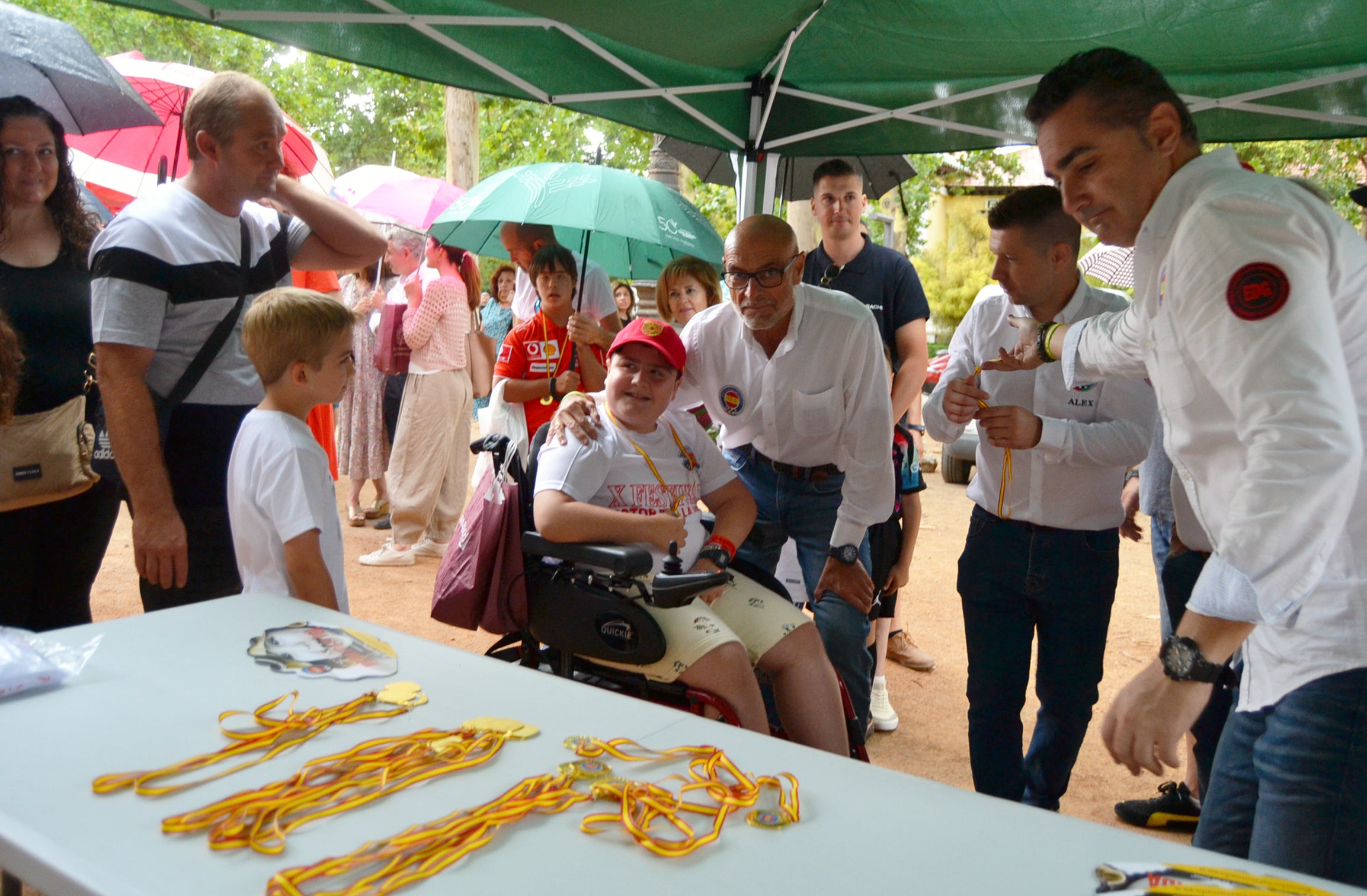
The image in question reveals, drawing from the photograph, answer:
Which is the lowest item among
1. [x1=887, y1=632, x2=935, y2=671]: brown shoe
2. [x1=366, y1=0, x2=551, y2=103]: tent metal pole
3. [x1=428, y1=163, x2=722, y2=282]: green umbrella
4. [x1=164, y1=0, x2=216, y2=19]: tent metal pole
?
[x1=887, y1=632, x2=935, y2=671]: brown shoe

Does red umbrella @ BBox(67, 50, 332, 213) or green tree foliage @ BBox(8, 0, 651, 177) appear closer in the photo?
red umbrella @ BBox(67, 50, 332, 213)

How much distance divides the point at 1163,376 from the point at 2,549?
8.93 feet

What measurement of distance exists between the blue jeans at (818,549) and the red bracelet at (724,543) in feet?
0.81

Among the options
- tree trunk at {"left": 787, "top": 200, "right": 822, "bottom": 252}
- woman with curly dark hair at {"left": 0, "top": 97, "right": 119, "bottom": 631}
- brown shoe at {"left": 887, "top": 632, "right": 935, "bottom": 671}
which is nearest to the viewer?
woman with curly dark hair at {"left": 0, "top": 97, "right": 119, "bottom": 631}

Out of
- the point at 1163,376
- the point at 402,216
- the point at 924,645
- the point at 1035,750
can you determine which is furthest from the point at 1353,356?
the point at 402,216

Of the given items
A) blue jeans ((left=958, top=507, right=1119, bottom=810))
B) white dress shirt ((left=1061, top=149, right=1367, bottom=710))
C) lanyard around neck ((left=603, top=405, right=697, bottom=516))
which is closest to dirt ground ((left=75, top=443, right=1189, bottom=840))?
blue jeans ((left=958, top=507, right=1119, bottom=810))

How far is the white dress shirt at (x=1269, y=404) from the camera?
3.93 feet

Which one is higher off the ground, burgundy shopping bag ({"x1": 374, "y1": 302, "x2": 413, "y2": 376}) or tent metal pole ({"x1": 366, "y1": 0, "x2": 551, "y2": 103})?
tent metal pole ({"x1": 366, "y1": 0, "x2": 551, "y2": 103})

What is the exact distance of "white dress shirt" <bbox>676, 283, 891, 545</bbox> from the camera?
9.68 ft

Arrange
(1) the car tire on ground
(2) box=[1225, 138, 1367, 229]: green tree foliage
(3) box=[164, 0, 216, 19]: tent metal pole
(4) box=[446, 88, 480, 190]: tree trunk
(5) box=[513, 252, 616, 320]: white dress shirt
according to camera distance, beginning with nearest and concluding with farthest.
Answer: (3) box=[164, 0, 216, 19]: tent metal pole, (5) box=[513, 252, 616, 320]: white dress shirt, (1) the car tire on ground, (4) box=[446, 88, 480, 190]: tree trunk, (2) box=[1225, 138, 1367, 229]: green tree foliage

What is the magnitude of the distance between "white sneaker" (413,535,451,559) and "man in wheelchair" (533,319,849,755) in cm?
370

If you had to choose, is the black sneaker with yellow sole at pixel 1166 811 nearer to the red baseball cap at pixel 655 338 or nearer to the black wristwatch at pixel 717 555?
the black wristwatch at pixel 717 555

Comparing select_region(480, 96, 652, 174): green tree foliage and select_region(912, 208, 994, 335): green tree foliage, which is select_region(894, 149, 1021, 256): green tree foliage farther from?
select_region(480, 96, 652, 174): green tree foliage

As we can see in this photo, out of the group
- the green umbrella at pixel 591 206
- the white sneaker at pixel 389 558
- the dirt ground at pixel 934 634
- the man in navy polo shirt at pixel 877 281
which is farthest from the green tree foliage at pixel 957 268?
the man in navy polo shirt at pixel 877 281
